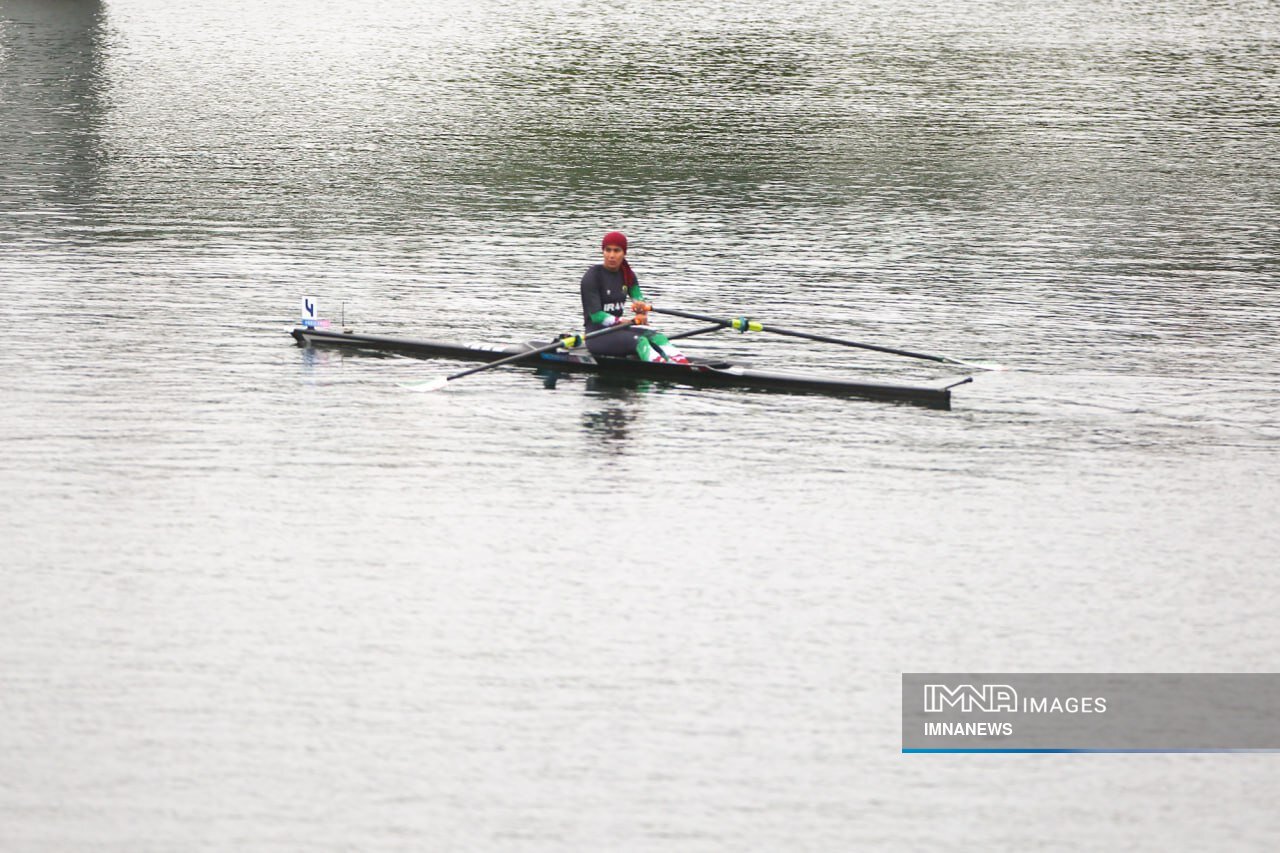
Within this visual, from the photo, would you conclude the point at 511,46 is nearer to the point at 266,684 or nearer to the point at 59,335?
the point at 59,335

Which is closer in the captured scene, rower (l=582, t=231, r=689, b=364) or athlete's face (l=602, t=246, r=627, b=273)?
rower (l=582, t=231, r=689, b=364)

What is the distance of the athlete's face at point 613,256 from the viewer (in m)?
18.4

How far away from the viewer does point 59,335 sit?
19938mm

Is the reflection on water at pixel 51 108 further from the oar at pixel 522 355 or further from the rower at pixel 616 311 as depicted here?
the rower at pixel 616 311

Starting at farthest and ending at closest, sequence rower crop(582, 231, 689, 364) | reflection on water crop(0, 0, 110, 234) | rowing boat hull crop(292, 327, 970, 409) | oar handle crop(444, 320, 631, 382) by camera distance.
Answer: reflection on water crop(0, 0, 110, 234), rower crop(582, 231, 689, 364), oar handle crop(444, 320, 631, 382), rowing boat hull crop(292, 327, 970, 409)

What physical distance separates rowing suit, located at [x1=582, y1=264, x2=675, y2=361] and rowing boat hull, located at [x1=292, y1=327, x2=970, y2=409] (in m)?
0.15

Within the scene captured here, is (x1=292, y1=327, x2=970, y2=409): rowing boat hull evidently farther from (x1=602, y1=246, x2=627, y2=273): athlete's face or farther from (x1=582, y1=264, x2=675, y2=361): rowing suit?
(x1=602, y1=246, x2=627, y2=273): athlete's face

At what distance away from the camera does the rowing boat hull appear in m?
17.5

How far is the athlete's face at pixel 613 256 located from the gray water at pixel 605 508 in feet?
4.90

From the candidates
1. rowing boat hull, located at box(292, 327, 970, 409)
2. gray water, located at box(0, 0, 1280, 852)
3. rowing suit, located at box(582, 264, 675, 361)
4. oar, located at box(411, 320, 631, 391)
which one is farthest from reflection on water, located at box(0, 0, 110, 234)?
rowing suit, located at box(582, 264, 675, 361)

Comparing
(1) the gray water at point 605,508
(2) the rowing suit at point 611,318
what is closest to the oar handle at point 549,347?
(2) the rowing suit at point 611,318

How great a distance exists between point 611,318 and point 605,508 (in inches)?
181

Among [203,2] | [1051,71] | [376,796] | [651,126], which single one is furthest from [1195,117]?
[203,2]

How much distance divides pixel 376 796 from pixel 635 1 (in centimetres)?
6702
